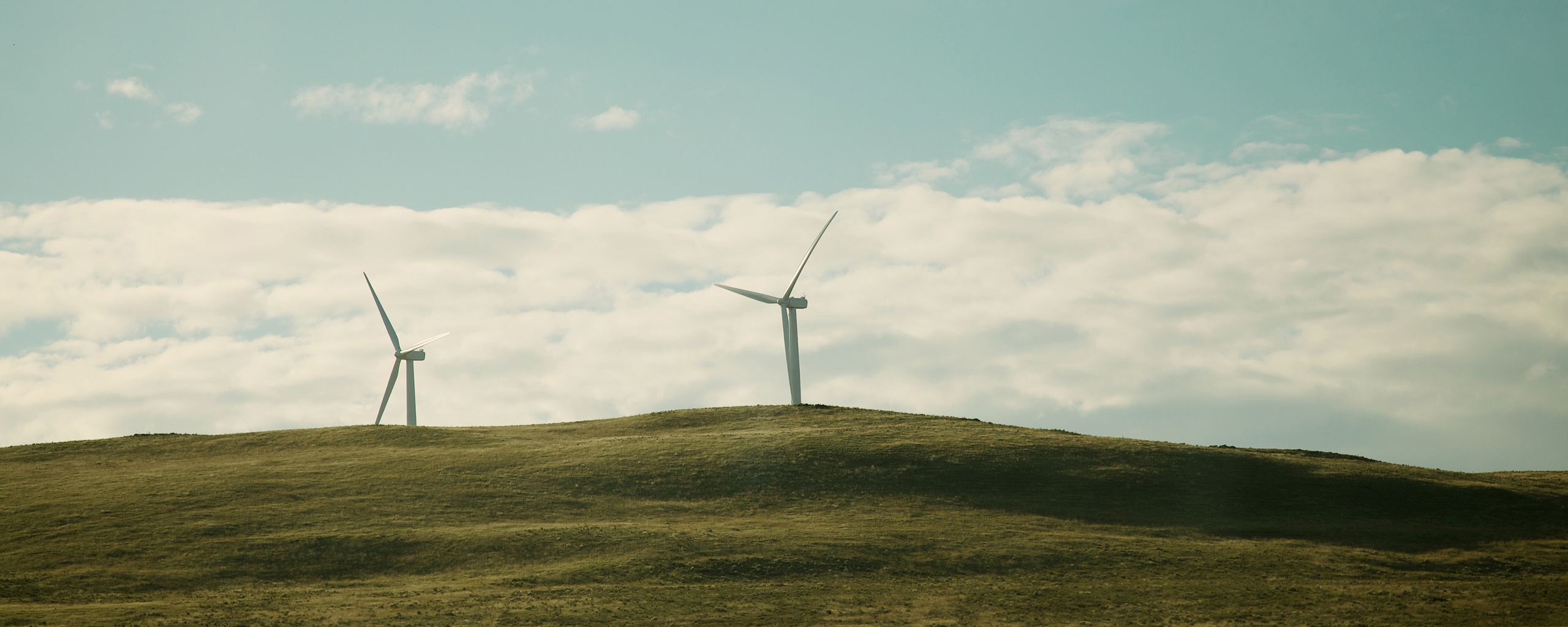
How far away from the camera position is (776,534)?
40.4 metres

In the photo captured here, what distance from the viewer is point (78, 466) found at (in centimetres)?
5669

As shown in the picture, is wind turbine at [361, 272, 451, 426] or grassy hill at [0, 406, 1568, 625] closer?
grassy hill at [0, 406, 1568, 625]

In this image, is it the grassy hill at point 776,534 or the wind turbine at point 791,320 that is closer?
the grassy hill at point 776,534

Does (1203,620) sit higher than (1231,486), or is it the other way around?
(1231,486)

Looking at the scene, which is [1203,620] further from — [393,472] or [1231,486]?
[393,472]

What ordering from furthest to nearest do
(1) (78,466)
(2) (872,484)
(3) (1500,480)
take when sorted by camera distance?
1. (1) (78,466)
2. (3) (1500,480)
3. (2) (872,484)

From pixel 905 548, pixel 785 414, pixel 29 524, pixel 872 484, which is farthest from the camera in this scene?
pixel 785 414

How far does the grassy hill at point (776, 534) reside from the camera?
32.3 metres

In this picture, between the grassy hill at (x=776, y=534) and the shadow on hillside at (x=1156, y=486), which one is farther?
the shadow on hillside at (x=1156, y=486)

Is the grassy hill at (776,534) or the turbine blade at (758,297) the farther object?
the turbine blade at (758,297)

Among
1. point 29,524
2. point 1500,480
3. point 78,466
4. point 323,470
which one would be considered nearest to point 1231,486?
point 1500,480

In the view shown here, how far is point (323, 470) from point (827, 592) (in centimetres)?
2893

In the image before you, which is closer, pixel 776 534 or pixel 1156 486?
pixel 776 534

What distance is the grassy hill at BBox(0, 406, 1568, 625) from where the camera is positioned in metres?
32.3
